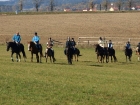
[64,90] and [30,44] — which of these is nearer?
[64,90]

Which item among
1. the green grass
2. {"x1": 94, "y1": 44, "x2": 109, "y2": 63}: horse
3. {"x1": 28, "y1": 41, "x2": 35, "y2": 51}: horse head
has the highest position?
{"x1": 28, "y1": 41, "x2": 35, "y2": 51}: horse head

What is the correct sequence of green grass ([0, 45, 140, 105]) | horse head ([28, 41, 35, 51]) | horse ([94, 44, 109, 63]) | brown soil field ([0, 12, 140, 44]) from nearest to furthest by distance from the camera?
green grass ([0, 45, 140, 105]) → horse head ([28, 41, 35, 51]) → horse ([94, 44, 109, 63]) → brown soil field ([0, 12, 140, 44])

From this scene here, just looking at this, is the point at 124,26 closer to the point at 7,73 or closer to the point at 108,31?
the point at 108,31

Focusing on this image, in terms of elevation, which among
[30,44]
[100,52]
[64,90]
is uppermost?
[30,44]

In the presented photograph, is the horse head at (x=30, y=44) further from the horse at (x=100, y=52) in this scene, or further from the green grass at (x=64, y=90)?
the green grass at (x=64, y=90)

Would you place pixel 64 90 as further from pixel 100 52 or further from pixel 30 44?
pixel 100 52

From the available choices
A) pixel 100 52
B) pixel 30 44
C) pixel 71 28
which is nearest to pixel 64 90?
pixel 30 44

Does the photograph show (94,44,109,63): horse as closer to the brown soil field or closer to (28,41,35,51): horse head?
(28,41,35,51): horse head

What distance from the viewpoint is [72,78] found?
62.0 feet

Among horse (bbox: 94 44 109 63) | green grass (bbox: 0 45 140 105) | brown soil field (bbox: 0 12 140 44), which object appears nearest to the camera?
green grass (bbox: 0 45 140 105)

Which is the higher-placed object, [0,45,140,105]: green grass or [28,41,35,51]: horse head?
[28,41,35,51]: horse head

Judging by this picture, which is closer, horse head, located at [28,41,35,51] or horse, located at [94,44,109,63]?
horse head, located at [28,41,35,51]

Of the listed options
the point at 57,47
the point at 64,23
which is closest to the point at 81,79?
the point at 57,47

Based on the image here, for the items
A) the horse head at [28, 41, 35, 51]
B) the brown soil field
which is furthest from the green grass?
the brown soil field
